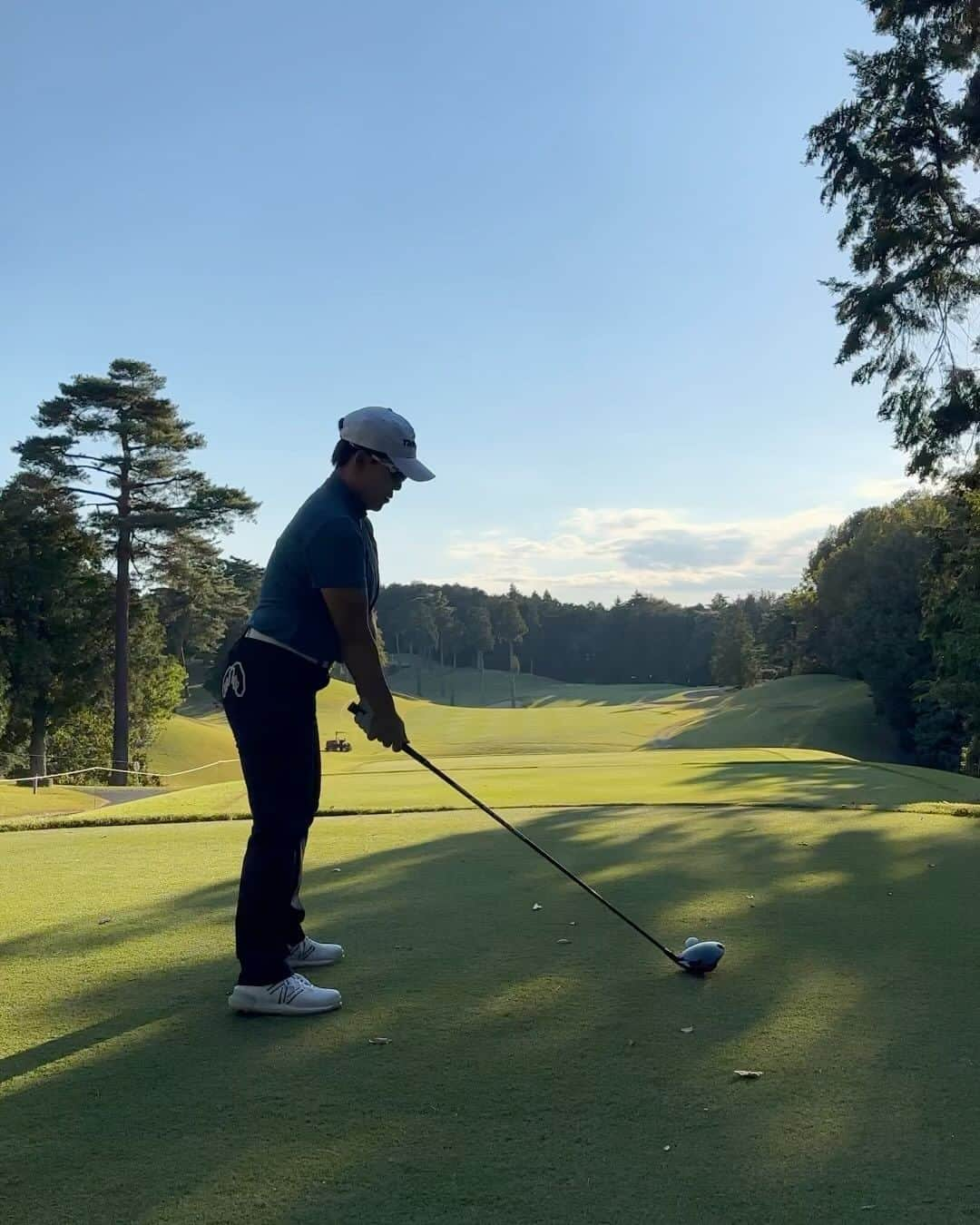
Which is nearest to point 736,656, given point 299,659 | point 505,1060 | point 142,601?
point 142,601

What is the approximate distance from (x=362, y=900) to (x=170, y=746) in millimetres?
52146

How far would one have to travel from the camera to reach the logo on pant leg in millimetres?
3668

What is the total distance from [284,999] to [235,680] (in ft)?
3.56

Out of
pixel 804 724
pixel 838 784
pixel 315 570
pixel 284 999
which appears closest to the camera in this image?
pixel 284 999

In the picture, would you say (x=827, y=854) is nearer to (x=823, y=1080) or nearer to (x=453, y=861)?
(x=453, y=861)

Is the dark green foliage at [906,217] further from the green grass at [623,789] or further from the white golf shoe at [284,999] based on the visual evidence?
the white golf shoe at [284,999]

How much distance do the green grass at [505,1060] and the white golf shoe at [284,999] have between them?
87 mm

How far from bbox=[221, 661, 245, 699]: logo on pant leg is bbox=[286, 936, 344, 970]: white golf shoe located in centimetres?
96

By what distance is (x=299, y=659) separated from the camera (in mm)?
3676

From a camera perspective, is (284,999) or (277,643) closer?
(284,999)

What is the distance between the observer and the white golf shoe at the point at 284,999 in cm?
335

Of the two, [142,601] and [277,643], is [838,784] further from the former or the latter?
[142,601]

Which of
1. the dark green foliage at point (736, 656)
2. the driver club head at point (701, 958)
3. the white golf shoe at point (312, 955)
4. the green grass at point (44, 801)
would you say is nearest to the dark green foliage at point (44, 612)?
the green grass at point (44, 801)

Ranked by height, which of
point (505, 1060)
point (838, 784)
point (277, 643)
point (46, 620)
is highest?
point (46, 620)
